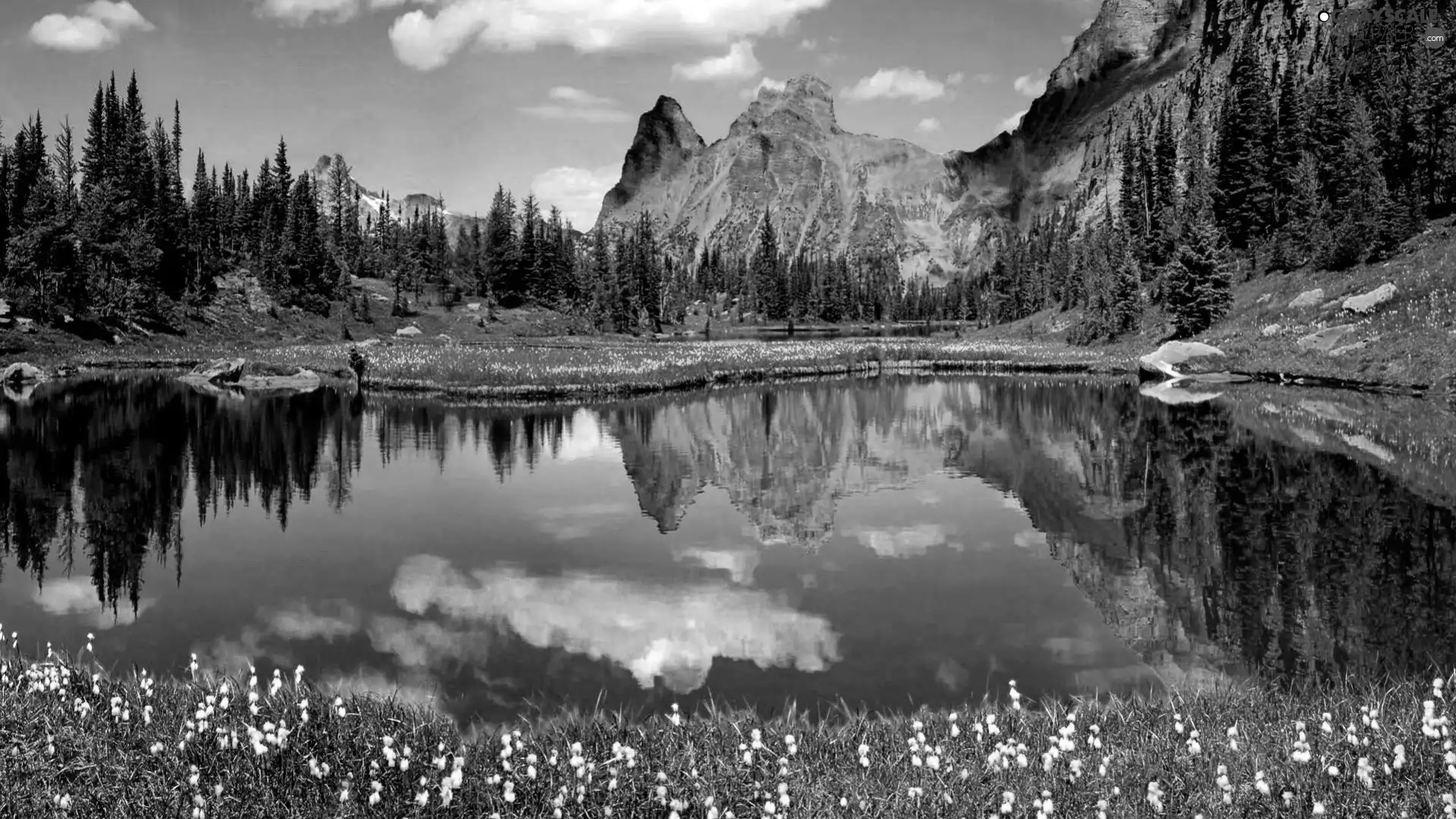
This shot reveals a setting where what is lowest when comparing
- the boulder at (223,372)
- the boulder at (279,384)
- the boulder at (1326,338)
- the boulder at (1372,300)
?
the boulder at (279,384)

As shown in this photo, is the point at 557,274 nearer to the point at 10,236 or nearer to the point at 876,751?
the point at 10,236

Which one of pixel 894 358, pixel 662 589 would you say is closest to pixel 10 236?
pixel 894 358

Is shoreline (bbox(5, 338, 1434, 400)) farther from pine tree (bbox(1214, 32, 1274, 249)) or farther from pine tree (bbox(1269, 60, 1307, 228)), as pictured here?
pine tree (bbox(1269, 60, 1307, 228))

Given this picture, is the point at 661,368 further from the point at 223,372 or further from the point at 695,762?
the point at 695,762

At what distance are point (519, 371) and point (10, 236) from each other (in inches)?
2262

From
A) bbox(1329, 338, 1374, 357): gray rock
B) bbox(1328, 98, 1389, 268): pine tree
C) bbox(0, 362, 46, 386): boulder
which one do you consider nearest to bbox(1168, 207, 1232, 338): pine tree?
bbox(1328, 98, 1389, 268): pine tree

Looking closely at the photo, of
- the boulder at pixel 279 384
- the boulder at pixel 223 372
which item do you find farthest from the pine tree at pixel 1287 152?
the boulder at pixel 223 372

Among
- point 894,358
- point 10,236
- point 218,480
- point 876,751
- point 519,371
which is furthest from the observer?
point 10,236

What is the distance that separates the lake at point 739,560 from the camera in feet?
30.7

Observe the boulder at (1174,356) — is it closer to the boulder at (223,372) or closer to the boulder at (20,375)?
the boulder at (223,372)

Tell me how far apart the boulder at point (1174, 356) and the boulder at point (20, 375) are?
61.1 meters

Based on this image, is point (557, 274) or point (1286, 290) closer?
point (1286, 290)

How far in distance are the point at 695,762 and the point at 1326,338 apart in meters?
49.9

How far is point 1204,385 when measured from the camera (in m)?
45.9
